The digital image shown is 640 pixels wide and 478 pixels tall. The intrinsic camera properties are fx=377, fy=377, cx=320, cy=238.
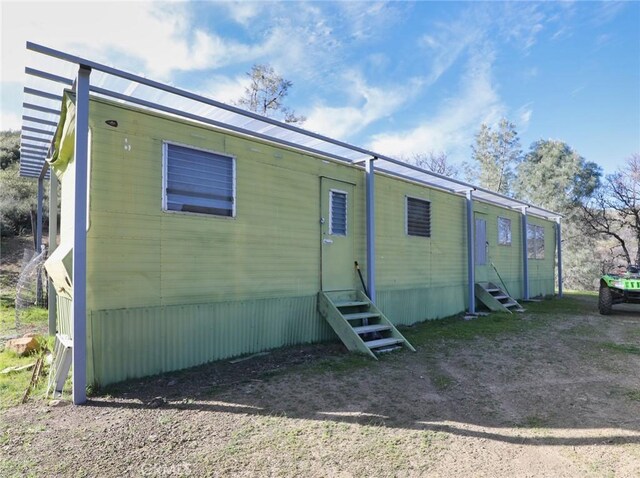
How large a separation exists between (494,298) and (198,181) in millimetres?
8282

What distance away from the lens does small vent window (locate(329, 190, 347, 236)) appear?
21.0ft

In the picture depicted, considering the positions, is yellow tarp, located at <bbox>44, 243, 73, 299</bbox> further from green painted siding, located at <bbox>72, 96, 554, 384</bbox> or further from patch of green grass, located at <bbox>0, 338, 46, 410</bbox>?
patch of green grass, located at <bbox>0, 338, 46, 410</bbox>

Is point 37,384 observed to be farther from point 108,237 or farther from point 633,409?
point 633,409

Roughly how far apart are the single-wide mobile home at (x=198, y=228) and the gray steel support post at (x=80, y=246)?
11 millimetres

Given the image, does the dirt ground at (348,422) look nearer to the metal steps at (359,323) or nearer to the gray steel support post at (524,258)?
the metal steps at (359,323)

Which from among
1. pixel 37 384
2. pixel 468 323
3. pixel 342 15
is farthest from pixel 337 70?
pixel 37 384

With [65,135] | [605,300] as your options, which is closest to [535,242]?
[605,300]

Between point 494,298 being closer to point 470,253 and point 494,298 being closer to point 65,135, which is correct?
point 470,253

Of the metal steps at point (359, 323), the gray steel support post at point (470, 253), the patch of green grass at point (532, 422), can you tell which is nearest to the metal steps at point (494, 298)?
the gray steel support post at point (470, 253)

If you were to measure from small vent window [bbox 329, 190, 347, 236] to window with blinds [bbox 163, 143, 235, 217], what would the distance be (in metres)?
1.94

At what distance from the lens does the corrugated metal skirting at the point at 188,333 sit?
12.8 ft

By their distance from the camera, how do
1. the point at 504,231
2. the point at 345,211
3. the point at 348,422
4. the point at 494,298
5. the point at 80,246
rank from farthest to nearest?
1. the point at 504,231
2. the point at 494,298
3. the point at 345,211
4. the point at 80,246
5. the point at 348,422

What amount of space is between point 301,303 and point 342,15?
24.4 ft

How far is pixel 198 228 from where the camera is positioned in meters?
4.66
